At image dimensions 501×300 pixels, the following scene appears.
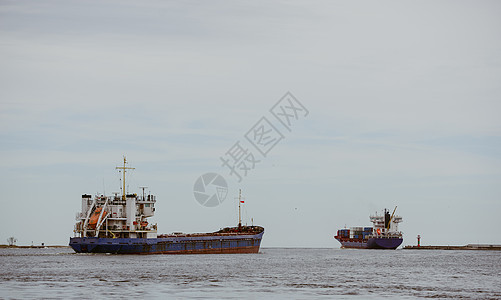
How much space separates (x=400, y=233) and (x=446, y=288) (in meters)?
138

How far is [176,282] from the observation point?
4994 centimetres

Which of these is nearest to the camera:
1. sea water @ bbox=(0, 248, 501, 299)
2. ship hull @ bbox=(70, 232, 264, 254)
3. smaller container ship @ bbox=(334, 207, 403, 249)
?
sea water @ bbox=(0, 248, 501, 299)

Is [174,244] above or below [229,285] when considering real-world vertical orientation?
above

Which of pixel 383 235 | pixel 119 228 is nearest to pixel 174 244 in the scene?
pixel 119 228

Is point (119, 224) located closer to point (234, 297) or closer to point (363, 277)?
point (363, 277)

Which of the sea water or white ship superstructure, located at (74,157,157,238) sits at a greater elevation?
white ship superstructure, located at (74,157,157,238)

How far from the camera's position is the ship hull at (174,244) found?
304 feet

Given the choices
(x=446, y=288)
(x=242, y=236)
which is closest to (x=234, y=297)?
(x=446, y=288)

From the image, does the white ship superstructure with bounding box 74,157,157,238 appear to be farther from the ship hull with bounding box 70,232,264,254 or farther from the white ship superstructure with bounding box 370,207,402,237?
the white ship superstructure with bounding box 370,207,402,237

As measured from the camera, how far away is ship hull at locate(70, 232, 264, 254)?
9269cm

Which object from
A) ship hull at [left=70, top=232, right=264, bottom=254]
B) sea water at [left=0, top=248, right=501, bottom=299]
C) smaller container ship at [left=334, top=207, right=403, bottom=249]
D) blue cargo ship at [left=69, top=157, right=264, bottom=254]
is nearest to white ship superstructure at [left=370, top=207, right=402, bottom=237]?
smaller container ship at [left=334, top=207, right=403, bottom=249]

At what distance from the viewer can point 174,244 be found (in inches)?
4070

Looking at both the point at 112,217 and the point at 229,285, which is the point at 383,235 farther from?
the point at 229,285

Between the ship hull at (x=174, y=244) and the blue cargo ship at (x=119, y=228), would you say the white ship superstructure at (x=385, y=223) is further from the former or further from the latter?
the blue cargo ship at (x=119, y=228)
